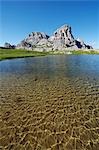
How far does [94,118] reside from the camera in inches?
600

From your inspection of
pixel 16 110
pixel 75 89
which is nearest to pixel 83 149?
pixel 16 110

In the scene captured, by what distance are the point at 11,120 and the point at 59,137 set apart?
525cm

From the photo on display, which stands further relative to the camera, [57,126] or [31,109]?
[31,109]

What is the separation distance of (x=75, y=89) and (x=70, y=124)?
1179 centimetres

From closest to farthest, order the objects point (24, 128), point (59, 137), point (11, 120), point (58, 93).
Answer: point (59, 137), point (24, 128), point (11, 120), point (58, 93)

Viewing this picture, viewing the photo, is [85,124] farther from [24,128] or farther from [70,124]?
[24,128]

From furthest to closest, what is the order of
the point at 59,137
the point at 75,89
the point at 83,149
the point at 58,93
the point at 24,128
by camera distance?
1. the point at 75,89
2. the point at 58,93
3. the point at 24,128
4. the point at 59,137
5. the point at 83,149

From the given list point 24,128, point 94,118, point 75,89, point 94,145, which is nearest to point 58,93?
point 75,89

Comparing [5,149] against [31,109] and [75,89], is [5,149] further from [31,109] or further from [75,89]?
[75,89]

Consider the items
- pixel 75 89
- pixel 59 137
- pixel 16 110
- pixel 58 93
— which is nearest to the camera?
pixel 59 137

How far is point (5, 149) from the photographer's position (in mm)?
11016

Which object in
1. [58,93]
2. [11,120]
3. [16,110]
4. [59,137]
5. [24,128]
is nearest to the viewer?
[59,137]

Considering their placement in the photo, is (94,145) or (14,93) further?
(14,93)

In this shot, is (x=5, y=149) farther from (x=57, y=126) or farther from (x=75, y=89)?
(x=75, y=89)
